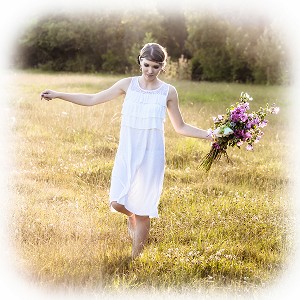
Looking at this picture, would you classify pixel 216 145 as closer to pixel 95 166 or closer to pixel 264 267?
pixel 264 267

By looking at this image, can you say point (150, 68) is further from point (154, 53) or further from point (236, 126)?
point (236, 126)

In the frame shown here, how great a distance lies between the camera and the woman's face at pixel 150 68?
481 centimetres

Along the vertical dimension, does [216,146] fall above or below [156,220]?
above

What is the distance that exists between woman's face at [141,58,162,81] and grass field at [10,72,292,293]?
154 cm

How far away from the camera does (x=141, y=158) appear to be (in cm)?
484

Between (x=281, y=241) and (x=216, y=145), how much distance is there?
1.27 metres

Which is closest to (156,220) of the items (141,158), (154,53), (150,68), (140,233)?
(140,233)

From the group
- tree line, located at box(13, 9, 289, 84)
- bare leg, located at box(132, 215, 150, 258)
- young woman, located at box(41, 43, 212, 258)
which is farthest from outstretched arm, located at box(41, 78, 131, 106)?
tree line, located at box(13, 9, 289, 84)

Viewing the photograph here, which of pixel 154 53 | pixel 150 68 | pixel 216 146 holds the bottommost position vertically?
pixel 216 146

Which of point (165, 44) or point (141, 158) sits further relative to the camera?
point (165, 44)

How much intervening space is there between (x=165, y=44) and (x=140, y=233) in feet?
98.6

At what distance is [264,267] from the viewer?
4980 mm

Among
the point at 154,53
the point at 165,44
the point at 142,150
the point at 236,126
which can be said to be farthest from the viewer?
the point at 165,44

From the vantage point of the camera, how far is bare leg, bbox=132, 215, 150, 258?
4938mm
